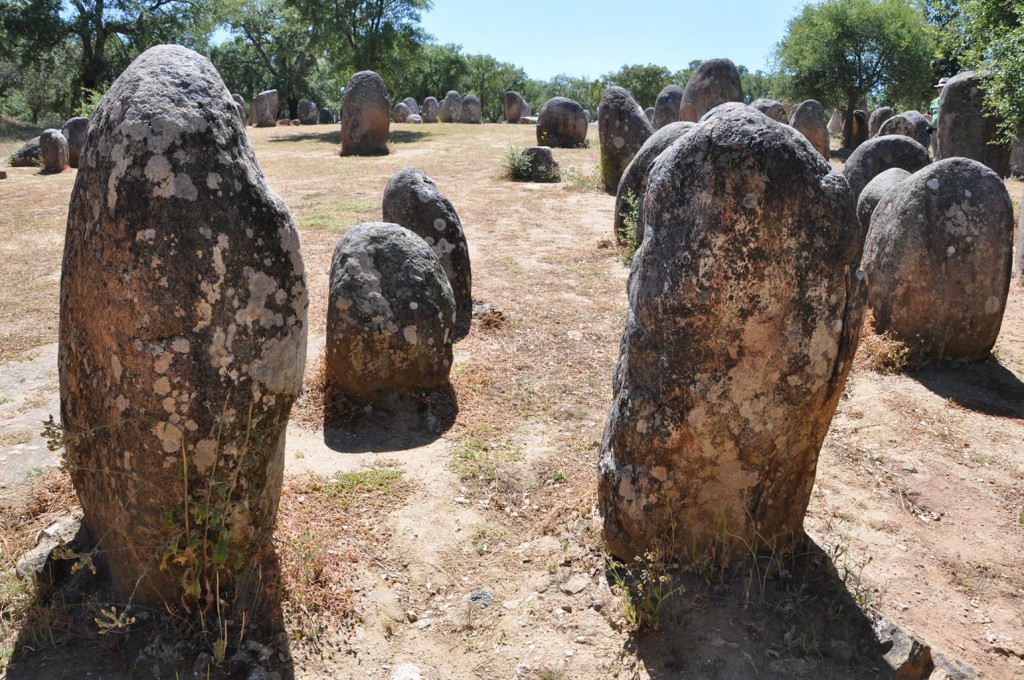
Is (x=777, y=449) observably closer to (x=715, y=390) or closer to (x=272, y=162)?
(x=715, y=390)

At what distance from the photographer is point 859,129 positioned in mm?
26250

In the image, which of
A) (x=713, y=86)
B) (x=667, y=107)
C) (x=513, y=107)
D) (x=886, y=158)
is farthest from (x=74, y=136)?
(x=513, y=107)

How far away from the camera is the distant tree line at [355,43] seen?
24.0m

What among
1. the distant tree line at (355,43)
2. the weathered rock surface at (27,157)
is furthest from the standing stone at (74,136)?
the distant tree line at (355,43)

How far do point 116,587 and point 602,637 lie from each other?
2.14 meters

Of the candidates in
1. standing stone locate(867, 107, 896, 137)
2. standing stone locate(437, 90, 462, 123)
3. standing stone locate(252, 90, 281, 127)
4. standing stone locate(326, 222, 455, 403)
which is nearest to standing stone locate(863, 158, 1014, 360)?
standing stone locate(326, 222, 455, 403)

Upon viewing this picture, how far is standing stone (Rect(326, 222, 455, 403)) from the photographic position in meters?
5.74

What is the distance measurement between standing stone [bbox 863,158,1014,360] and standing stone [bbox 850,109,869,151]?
2074 centimetres

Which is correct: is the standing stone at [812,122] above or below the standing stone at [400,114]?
below

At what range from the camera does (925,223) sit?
689cm

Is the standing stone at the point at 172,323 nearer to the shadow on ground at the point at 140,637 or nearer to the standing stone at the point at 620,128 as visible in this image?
the shadow on ground at the point at 140,637

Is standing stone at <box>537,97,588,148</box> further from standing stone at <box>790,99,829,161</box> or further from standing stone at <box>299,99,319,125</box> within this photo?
standing stone at <box>299,99,319,125</box>

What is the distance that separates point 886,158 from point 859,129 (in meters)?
17.9

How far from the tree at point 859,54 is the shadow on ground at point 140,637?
2603cm
